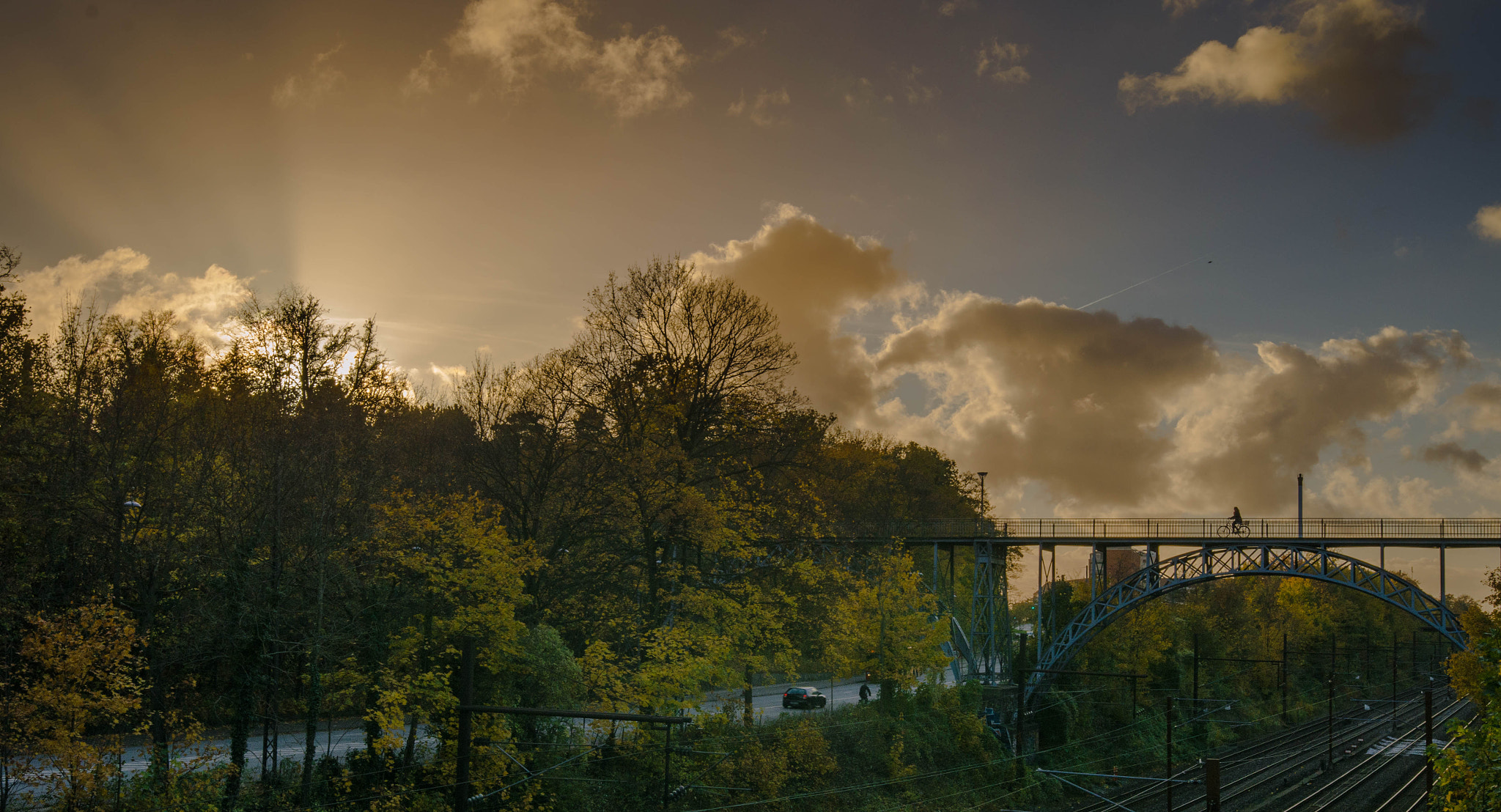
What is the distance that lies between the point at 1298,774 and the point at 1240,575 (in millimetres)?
10723

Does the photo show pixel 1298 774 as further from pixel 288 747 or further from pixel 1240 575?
pixel 288 747

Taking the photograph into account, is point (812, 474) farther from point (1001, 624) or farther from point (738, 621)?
point (1001, 624)

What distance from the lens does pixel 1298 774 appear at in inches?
1729

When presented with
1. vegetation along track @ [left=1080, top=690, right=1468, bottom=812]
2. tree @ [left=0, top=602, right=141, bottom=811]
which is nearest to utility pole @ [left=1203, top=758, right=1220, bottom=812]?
vegetation along track @ [left=1080, top=690, right=1468, bottom=812]

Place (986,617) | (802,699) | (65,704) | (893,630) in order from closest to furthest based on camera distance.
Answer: (65,704), (893,630), (802,699), (986,617)

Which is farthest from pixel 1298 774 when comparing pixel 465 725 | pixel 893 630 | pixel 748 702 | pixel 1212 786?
pixel 465 725

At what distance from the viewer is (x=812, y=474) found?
32.9 meters

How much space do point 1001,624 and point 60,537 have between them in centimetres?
3916

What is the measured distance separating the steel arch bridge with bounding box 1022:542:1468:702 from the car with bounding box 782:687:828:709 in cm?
1077

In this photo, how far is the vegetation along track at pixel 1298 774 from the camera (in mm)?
37562

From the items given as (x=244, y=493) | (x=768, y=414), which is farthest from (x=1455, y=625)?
(x=244, y=493)

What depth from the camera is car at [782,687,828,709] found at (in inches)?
1614

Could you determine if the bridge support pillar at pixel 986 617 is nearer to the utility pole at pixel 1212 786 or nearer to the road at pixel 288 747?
the road at pixel 288 747

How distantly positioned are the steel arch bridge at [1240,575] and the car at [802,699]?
10.8 m
